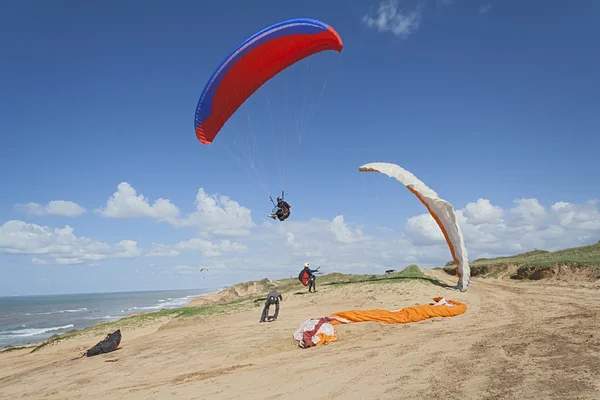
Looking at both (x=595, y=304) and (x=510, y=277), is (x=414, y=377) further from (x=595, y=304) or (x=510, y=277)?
(x=510, y=277)

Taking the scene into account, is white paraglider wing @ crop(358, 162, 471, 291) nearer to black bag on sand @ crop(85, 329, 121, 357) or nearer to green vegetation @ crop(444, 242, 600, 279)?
green vegetation @ crop(444, 242, 600, 279)

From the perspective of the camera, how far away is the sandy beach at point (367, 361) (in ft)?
17.8

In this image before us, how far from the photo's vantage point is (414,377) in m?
5.85

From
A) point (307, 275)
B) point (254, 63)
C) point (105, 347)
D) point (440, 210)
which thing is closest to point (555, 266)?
point (440, 210)

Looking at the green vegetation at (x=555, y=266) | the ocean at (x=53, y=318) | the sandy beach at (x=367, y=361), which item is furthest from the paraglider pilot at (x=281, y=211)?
the ocean at (x=53, y=318)

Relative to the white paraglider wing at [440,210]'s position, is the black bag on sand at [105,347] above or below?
below

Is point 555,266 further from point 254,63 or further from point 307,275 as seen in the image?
point 254,63

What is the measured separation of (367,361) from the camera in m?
7.19

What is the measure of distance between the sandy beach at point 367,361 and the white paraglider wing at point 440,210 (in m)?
2.69

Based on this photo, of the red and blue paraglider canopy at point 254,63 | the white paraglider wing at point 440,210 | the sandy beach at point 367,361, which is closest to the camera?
the sandy beach at point 367,361

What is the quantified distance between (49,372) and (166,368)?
5078mm

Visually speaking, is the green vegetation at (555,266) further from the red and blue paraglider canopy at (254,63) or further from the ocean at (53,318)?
the ocean at (53,318)

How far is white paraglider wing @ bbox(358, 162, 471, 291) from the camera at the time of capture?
58.6ft

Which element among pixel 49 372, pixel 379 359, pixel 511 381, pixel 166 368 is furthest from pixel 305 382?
pixel 49 372
